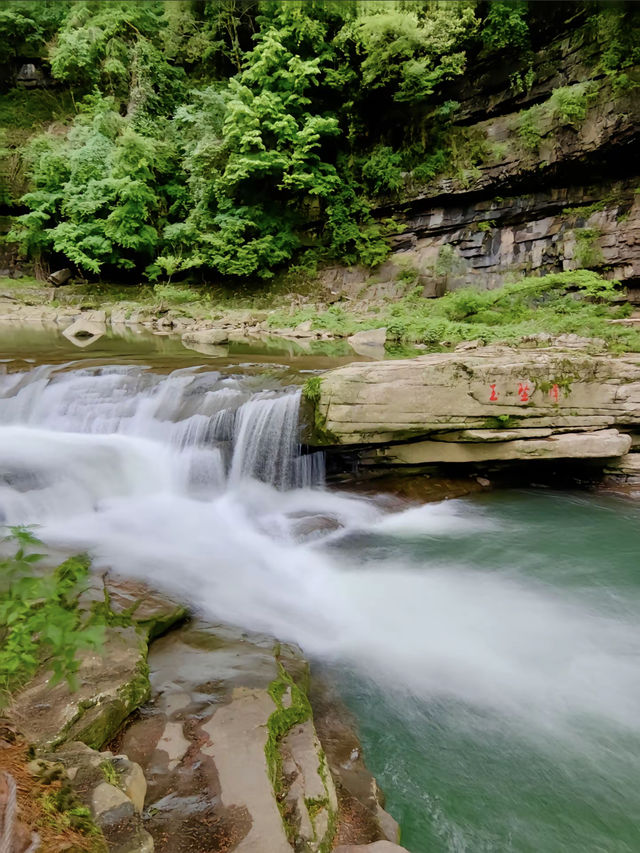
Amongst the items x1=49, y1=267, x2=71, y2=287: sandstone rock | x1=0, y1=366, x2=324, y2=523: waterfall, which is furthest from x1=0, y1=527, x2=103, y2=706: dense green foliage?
x1=49, y1=267, x2=71, y2=287: sandstone rock

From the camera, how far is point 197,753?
2213 mm

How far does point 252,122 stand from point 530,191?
30.2ft

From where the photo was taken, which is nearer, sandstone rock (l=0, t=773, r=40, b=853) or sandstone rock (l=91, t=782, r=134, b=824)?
sandstone rock (l=0, t=773, r=40, b=853)

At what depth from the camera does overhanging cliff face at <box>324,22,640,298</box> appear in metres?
13.0

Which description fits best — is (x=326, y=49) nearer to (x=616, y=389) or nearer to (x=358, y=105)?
(x=358, y=105)

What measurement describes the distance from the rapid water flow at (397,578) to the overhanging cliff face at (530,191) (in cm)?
1056

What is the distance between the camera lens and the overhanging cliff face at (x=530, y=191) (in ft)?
42.5

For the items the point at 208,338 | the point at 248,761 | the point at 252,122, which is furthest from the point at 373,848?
the point at 252,122

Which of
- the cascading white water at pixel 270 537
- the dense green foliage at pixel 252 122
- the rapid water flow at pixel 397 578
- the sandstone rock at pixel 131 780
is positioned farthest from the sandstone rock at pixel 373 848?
the dense green foliage at pixel 252 122

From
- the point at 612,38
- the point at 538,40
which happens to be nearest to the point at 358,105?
the point at 538,40

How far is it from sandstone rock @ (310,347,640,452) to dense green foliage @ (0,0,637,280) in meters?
10.9

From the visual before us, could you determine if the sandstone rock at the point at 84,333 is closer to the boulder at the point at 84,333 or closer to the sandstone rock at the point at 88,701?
the boulder at the point at 84,333

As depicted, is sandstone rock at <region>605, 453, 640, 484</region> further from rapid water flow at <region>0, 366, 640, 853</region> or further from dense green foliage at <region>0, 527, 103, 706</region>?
dense green foliage at <region>0, 527, 103, 706</region>

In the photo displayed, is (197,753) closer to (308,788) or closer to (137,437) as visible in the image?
(308,788)
